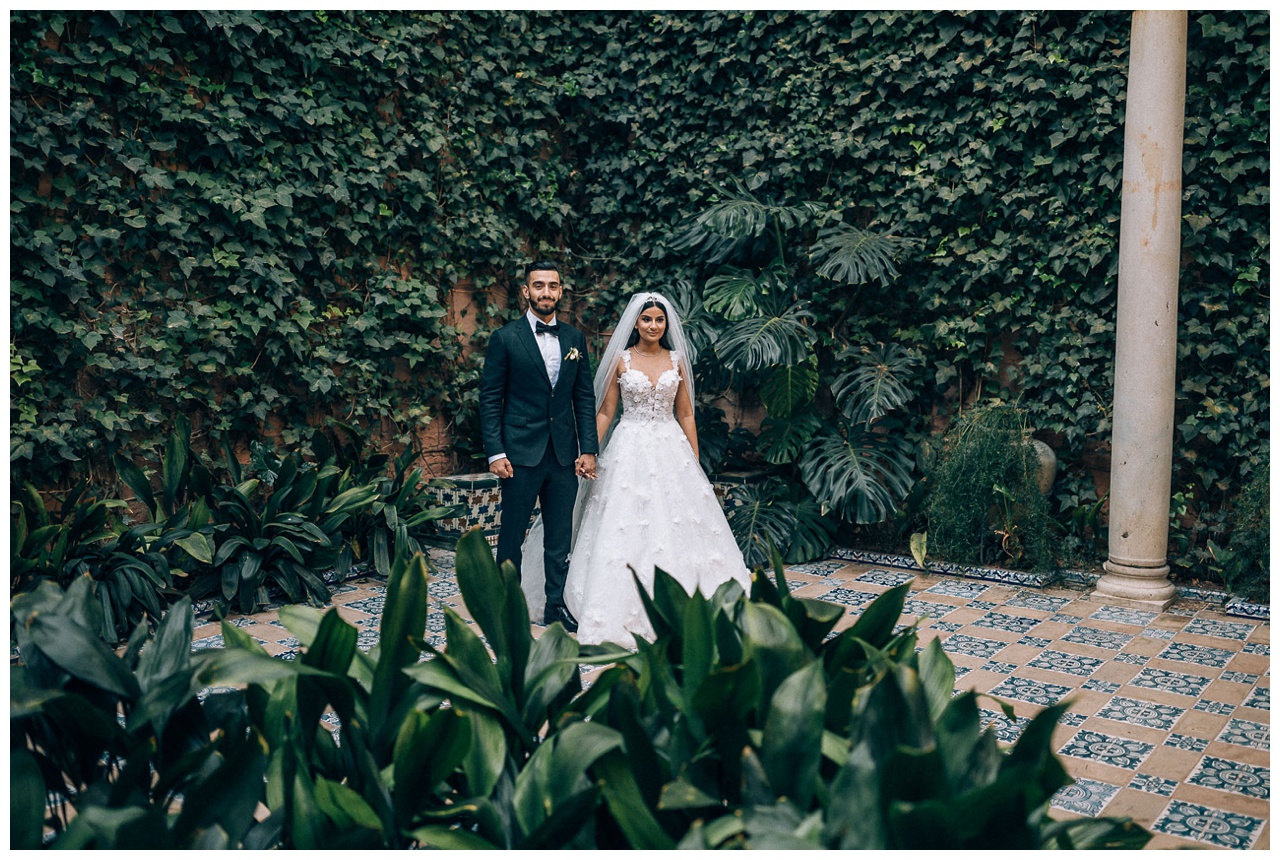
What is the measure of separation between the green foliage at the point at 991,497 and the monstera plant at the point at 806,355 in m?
0.35

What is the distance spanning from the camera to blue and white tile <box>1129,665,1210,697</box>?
3.52 m

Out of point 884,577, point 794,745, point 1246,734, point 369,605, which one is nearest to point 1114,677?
point 1246,734

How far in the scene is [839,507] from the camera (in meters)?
5.76

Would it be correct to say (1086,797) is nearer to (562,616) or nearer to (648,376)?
(562,616)

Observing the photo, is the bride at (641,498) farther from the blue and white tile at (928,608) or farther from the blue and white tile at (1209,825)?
the blue and white tile at (1209,825)

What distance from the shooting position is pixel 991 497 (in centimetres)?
532

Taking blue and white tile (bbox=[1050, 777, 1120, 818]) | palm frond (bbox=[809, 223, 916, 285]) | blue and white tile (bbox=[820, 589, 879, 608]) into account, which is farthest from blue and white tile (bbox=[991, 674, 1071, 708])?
palm frond (bbox=[809, 223, 916, 285])

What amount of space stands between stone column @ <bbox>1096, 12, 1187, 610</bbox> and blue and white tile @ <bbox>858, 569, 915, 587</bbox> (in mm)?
1120

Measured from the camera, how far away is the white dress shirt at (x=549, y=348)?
4.24 m

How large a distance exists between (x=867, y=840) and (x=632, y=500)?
3343 millimetres

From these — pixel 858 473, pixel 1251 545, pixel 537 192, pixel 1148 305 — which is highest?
pixel 537 192

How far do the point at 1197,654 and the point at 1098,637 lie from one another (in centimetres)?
41

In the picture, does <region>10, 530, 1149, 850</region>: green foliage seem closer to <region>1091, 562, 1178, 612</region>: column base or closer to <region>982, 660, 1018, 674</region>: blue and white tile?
<region>982, 660, 1018, 674</region>: blue and white tile

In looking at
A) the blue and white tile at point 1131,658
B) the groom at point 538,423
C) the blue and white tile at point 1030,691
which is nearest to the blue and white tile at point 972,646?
the blue and white tile at point 1030,691
